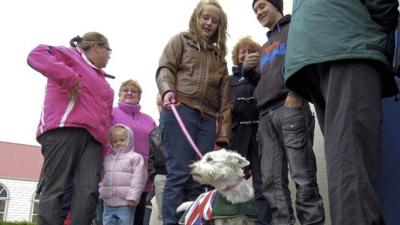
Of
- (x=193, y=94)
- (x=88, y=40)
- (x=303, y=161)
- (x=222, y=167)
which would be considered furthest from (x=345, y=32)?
(x=88, y=40)

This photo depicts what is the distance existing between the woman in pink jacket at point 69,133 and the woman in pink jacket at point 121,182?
0.89m

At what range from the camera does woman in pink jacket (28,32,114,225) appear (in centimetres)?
378

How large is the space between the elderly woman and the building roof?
3873cm

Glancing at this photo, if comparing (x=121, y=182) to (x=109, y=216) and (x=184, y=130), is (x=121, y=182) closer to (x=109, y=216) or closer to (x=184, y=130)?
(x=109, y=216)

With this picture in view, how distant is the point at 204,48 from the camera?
4.20 meters

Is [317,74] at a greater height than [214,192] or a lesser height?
greater

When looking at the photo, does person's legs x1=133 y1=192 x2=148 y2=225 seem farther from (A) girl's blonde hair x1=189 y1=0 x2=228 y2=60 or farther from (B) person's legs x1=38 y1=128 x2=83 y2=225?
(A) girl's blonde hair x1=189 y1=0 x2=228 y2=60

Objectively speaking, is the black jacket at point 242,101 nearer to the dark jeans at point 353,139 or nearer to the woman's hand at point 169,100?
the woman's hand at point 169,100

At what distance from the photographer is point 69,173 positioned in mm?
3834

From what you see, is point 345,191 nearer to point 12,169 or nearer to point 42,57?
point 42,57

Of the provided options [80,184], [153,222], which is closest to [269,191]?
[80,184]

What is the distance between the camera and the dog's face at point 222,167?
389 cm

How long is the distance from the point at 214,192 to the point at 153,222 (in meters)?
3.15

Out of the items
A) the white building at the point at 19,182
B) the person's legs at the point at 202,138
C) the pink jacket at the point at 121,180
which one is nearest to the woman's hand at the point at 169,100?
the person's legs at the point at 202,138
